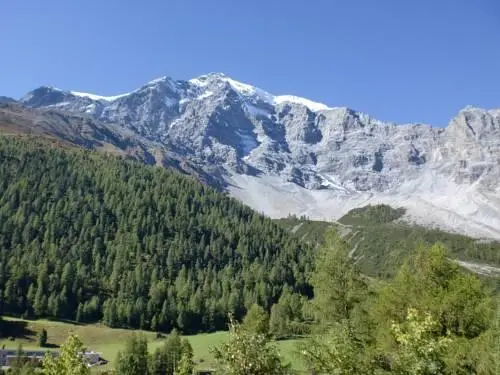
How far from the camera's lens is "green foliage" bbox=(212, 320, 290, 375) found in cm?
1933

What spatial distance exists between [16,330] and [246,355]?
506 ft

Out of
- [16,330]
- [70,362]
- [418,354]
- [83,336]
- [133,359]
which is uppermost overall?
[418,354]

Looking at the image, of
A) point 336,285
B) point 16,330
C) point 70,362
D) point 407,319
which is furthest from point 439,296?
point 16,330

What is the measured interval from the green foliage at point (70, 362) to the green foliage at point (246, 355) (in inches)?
438

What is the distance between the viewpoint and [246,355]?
19422 millimetres

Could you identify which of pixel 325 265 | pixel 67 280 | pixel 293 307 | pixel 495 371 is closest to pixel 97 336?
pixel 67 280

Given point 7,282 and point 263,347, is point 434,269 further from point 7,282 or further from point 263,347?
point 7,282

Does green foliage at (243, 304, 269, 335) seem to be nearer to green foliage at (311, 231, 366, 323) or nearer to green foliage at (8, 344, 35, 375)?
green foliage at (311, 231, 366, 323)

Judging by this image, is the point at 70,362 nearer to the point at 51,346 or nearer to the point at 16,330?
the point at 51,346

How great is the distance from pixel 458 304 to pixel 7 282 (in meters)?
177

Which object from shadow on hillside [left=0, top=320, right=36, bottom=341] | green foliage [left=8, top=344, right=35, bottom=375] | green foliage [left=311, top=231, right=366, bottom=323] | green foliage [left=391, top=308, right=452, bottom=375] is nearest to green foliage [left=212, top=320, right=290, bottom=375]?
green foliage [left=391, top=308, right=452, bottom=375]

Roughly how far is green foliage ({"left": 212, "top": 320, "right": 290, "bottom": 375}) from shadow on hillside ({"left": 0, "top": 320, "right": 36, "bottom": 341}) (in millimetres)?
146692

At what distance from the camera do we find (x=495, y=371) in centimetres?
2728

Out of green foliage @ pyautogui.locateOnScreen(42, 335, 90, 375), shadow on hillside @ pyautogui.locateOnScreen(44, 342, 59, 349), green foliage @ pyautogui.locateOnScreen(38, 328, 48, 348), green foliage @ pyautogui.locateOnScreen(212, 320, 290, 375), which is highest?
green foliage @ pyautogui.locateOnScreen(212, 320, 290, 375)
